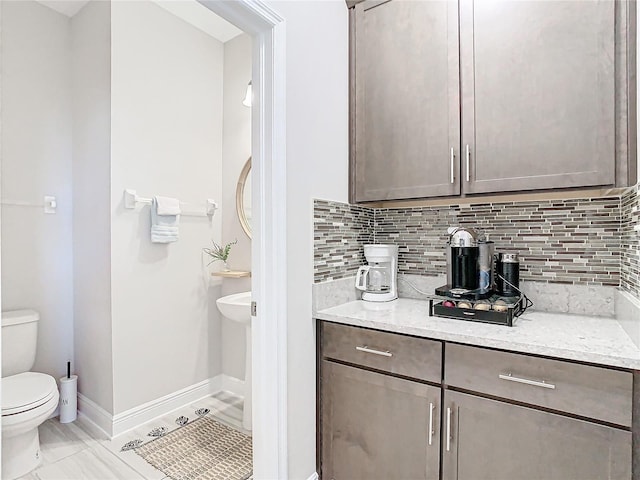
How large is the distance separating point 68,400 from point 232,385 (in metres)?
1.06

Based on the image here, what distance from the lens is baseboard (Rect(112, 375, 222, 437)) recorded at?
222 cm

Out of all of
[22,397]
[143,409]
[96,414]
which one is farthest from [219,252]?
[22,397]

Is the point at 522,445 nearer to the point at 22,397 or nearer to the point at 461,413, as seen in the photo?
the point at 461,413

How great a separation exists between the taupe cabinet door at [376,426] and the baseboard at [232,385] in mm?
1307

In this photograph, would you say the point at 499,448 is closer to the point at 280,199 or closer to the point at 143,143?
the point at 280,199

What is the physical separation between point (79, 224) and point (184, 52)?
142cm

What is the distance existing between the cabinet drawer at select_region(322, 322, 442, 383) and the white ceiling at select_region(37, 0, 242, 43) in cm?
211

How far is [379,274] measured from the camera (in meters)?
1.93

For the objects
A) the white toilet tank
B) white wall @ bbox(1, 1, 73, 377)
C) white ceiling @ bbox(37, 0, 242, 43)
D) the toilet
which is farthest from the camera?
white ceiling @ bbox(37, 0, 242, 43)

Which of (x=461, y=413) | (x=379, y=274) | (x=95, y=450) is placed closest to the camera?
(x=461, y=413)

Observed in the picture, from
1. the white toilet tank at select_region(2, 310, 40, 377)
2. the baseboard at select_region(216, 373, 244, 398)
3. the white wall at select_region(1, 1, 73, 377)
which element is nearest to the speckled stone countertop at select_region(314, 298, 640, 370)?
the baseboard at select_region(216, 373, 244, 398)

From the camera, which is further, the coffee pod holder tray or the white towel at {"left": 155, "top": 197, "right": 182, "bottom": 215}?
the white towel at {"left": 155, "top": 197, "right": 182, "bottom": 215}

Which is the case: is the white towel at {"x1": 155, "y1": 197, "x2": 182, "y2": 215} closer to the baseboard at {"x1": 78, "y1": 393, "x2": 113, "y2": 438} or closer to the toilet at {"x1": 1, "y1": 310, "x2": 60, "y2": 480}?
the toilet at {"x1": 1, "y1": 310, "x2": 60, "y2": 480}

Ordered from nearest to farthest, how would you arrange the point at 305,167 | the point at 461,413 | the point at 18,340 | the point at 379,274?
1. the point at 461,413
2. the point at 305,167
3. the point at 379,274
4. the point at 18,340
